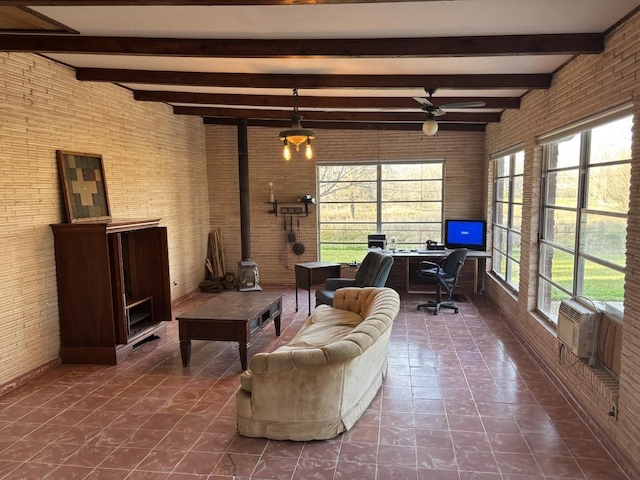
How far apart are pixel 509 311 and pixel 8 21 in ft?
20.8

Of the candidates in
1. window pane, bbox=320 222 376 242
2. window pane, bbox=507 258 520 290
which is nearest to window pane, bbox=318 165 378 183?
window pane, bbox=320 222 376 242

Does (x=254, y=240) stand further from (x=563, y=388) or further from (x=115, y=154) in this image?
(x=563, y=388)

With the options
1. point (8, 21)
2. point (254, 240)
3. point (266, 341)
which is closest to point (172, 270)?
point (254, 240)

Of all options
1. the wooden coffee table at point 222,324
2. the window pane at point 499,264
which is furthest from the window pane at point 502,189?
the wooden coffee table at point 222,324

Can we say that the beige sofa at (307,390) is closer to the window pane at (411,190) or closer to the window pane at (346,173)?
the window pane at (411,190)

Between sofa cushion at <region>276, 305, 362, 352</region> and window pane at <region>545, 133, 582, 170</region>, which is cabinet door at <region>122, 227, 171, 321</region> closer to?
sofa cushion at <region>276, 305, 362, 352</region>

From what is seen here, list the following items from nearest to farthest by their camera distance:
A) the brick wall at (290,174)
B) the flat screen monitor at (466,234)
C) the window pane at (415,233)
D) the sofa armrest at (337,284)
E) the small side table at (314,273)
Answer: the sofa armrest at (337,284), the small side table at (314,273), the flat screen monitor at (466,234), the brick wall at (290,174), the window pane at (415,233)

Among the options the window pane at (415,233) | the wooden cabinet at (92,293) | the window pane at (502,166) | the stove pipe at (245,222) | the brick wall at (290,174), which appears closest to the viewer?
the wooden cabinet at (92,293)

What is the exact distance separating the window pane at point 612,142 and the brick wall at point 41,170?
17.3ft

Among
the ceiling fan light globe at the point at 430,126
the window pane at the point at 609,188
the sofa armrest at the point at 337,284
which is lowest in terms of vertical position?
the sofa armrest at the point at 337,284

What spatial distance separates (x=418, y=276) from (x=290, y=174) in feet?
10.5

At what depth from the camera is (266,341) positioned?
539 centimetres

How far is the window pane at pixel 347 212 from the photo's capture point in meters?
8.65

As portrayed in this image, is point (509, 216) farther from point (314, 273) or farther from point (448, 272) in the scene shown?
point (314, 273)
